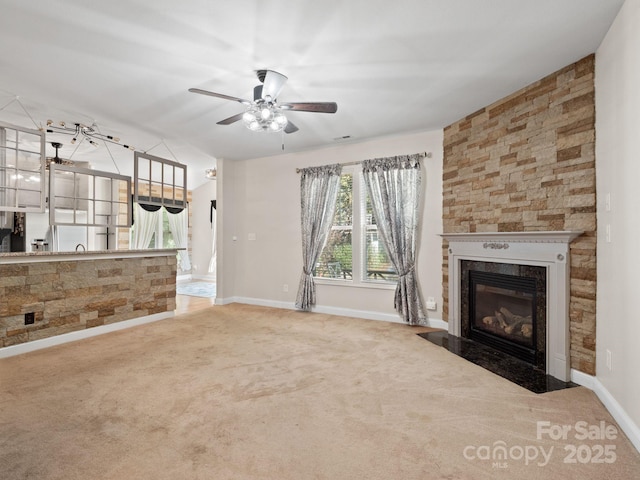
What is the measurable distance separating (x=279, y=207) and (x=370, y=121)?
222cm

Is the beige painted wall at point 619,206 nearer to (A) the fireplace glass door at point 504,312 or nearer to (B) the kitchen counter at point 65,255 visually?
(A) the fireplace glass door at point 504,312

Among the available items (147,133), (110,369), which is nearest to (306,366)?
(110,369)

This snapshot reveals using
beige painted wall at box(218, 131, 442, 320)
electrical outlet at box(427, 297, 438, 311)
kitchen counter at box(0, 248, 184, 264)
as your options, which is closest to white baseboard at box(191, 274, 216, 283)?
beige painted wall at box(218, 131, 442, 320)

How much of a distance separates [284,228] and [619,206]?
14.0ft

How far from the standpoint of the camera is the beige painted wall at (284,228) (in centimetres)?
446

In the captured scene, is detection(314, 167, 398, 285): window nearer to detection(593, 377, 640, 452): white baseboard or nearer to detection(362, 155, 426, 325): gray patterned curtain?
detection(362, 155, 426, 325): gray patterned curtain

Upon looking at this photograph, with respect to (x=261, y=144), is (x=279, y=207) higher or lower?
lower

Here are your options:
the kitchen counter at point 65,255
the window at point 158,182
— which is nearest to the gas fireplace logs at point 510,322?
the kitchen counter at point 65,255

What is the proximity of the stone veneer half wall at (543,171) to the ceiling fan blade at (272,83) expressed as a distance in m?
2.27

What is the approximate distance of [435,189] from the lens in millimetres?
4414

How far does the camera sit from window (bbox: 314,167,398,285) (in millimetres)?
4891

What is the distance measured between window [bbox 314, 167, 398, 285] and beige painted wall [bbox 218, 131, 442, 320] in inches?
8.3

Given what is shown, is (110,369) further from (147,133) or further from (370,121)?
(370,121)

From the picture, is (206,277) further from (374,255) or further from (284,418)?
(284,418)
